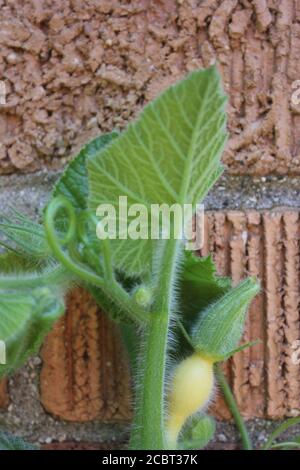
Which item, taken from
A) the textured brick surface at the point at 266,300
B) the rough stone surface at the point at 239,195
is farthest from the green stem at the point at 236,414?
the rough stone surface at the point at 239,195

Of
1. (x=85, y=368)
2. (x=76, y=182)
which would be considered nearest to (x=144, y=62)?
(x=76, y=182)

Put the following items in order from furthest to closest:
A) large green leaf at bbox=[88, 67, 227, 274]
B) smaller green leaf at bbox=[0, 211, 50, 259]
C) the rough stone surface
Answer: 1. the rough stone surface
2. smaller green leaf at bbox=[0, 211, 50, 259]
3. large green leaf at bbox=[88, 67, 227, 274]

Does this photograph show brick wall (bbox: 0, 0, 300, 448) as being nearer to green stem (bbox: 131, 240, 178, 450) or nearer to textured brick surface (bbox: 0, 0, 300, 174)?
textured brick surface (bbox: 0, 0, 300, 174)

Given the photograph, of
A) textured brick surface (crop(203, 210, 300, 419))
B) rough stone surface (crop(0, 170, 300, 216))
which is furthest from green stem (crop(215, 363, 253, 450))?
rough stone surface (crop(0, 170, 300, 216))

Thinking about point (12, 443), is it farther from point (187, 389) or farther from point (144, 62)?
point (144, 62)

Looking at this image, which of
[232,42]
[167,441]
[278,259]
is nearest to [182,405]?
[167,441]
